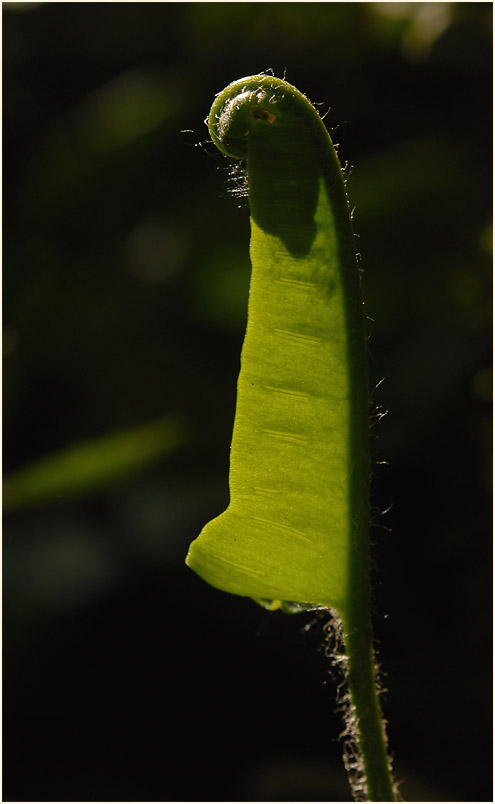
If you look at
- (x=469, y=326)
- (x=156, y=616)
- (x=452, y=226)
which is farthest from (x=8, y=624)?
(x=452, y=226)

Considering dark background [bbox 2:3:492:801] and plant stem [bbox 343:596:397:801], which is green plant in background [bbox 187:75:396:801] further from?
dark background [bbox 2:3:492:801]

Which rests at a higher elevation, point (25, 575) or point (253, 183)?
point (253, 183)

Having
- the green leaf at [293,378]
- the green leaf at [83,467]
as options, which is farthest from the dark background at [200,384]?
the green leaf at [293,378]

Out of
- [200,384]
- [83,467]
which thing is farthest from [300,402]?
[200,384]

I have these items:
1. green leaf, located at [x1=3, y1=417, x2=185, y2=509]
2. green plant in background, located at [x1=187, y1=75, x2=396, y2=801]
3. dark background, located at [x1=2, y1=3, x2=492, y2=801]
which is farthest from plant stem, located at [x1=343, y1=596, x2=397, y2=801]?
green leaf, located at [x1=3, y1=417, x2=185, y2=509]

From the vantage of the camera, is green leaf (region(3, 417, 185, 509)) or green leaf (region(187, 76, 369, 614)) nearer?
green leaf (region(187, 76, 369, 614))

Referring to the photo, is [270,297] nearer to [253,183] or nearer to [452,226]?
[253,183]
